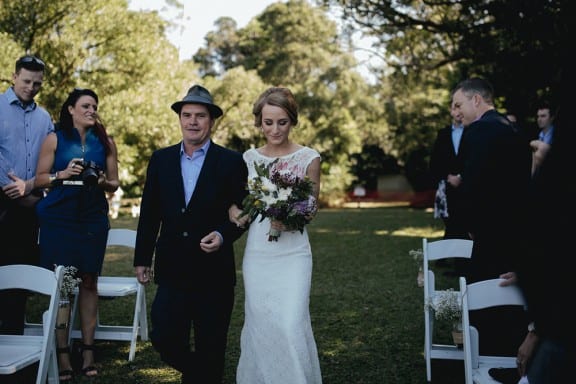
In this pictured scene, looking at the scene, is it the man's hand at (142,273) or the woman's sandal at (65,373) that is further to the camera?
the woman's sandal at (65,373)

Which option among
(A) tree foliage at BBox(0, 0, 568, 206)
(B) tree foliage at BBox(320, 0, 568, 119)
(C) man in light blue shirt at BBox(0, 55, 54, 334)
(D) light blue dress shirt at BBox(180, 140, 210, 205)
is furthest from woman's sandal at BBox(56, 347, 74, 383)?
(B) tree foliage at BBox(320, 0, 568, 119)

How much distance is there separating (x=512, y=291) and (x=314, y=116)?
34583mm

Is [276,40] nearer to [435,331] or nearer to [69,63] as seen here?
[69,63]

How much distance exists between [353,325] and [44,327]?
13.1 feet

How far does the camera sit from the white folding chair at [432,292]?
5.37 meters

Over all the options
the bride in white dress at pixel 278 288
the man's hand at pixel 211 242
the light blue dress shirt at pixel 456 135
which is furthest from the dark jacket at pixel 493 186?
the light blue dress shirt at pixel 456 135

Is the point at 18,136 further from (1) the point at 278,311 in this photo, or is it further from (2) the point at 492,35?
(2) the point at 492,35

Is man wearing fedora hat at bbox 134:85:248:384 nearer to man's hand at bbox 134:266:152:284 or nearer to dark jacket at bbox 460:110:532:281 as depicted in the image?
man's hand at bbox 134:266:152:284

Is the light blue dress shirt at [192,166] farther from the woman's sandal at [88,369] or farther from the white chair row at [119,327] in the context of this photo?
the woman's sandal at [88,369]

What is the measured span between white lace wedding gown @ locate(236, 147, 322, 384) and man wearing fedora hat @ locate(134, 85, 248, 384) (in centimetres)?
30

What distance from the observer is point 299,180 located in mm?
4453

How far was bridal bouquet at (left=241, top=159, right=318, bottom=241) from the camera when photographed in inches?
171

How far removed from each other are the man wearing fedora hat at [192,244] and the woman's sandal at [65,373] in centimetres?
157

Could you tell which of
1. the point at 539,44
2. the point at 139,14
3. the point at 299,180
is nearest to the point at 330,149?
the point at 139,14
